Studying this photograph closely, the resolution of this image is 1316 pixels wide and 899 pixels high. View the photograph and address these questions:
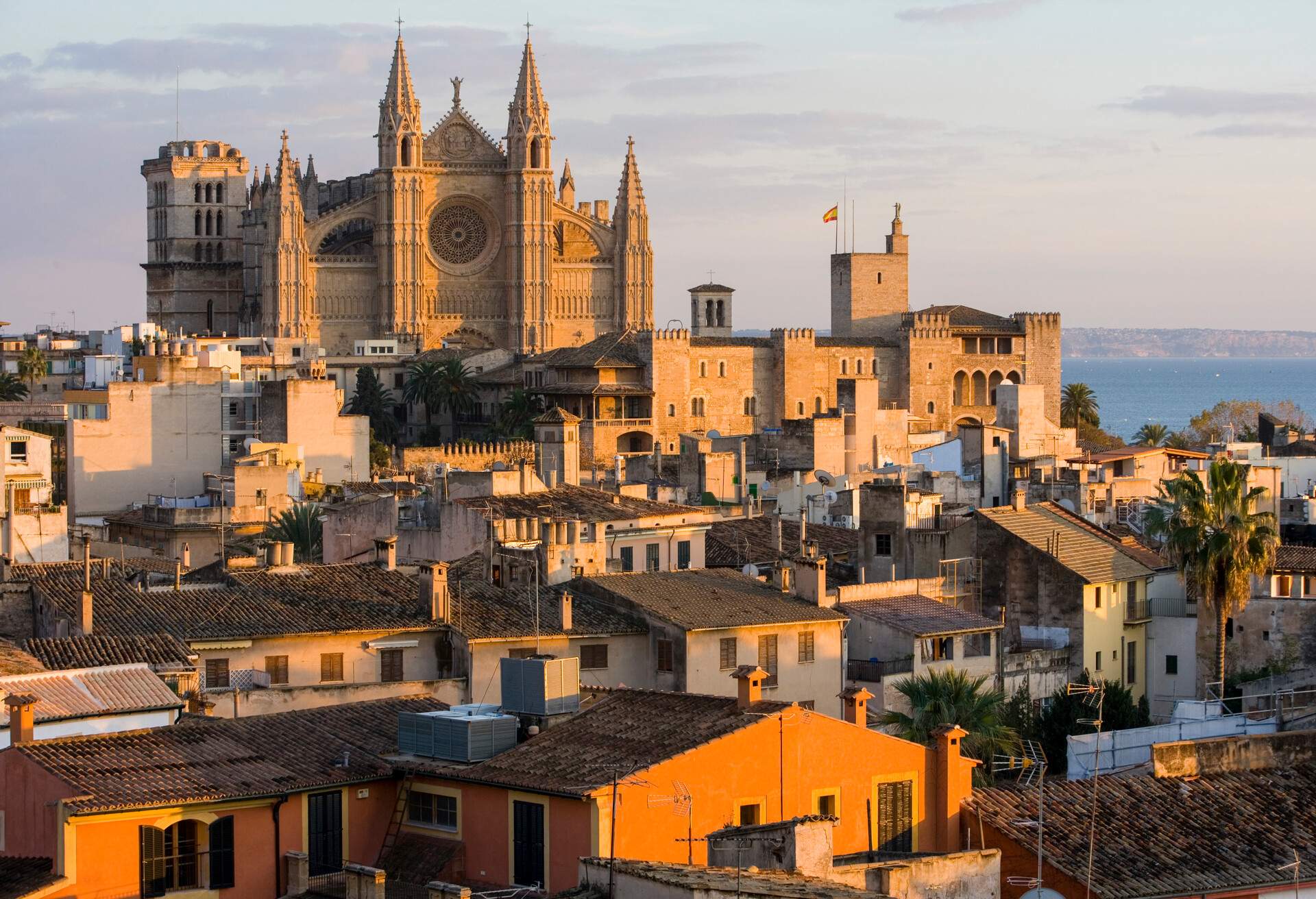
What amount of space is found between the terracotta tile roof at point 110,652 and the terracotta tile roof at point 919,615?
9855mm

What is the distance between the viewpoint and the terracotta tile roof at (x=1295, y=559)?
125ft

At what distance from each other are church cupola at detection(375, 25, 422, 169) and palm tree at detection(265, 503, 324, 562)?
65.5 meters

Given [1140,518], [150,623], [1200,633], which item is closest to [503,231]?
[1140,518]

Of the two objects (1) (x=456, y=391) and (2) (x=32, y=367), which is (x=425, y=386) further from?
(2) (x=32, y=367)

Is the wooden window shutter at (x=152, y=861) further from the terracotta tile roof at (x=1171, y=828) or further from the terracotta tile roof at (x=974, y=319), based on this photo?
the terracotta tile roof at (x=974, y=319)

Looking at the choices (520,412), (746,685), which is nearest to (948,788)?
(746,685)

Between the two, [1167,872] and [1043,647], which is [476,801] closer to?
[1167,872]

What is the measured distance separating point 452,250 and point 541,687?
313 ft

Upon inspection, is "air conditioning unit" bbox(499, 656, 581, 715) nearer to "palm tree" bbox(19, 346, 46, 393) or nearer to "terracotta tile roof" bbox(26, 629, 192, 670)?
"terracotta tile roof" bbox(26, 629, 192, 670)

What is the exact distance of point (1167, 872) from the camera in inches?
797

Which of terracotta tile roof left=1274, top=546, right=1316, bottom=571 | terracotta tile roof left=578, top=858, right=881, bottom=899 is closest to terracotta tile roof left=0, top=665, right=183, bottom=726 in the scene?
terracotta tile roof left=578, top=858, right=881, bottom=899

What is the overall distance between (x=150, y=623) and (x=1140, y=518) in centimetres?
2410

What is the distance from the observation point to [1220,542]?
116 feet

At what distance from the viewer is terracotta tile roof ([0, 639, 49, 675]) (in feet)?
76.0
